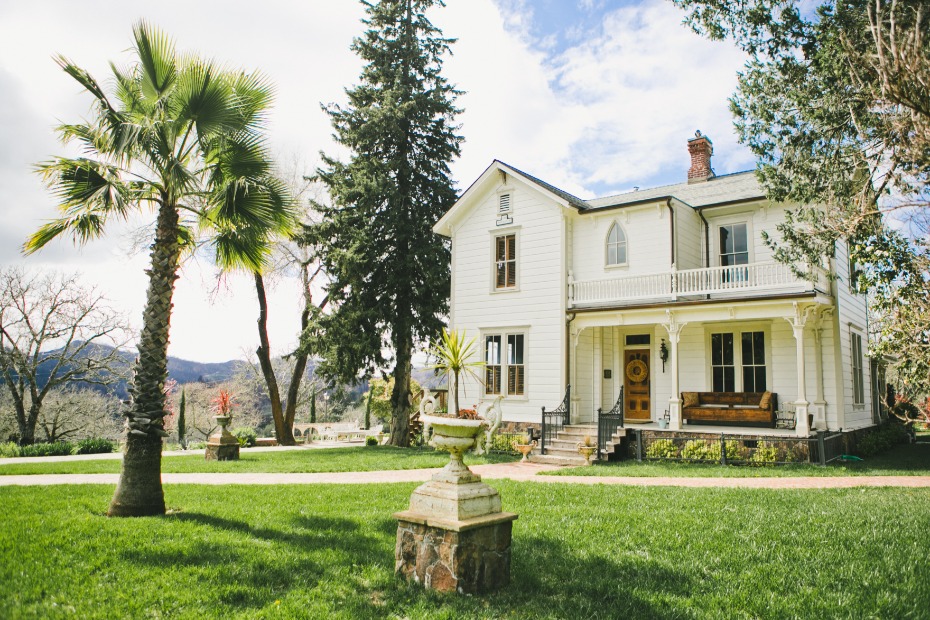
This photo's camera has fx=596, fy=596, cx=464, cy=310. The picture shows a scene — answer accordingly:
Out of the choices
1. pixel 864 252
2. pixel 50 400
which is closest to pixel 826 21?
pixel 864 252

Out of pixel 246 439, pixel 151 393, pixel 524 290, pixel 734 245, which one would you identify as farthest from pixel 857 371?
pixel 246 439

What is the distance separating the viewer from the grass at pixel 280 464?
43.4ft

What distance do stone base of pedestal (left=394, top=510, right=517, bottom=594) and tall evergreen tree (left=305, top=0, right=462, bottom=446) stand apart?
46.7 ft

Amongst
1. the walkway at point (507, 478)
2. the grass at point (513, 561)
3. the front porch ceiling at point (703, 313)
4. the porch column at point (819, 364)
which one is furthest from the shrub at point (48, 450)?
the porch column at point (819, 364)

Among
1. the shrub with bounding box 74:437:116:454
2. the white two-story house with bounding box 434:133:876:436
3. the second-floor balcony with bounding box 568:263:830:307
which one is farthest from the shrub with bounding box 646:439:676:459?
the shrub with bounding box 74:437:116:454

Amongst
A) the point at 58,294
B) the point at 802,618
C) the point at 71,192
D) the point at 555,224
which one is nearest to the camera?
the point at 802,618

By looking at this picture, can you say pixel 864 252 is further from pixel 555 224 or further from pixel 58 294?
pixel 58 294

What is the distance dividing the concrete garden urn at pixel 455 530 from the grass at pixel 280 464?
29.1ft

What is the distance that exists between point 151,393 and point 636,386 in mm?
14117

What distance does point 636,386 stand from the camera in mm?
18500

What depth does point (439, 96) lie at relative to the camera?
2136cm

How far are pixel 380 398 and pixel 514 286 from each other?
15333mm

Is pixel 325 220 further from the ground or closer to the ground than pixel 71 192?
further from the ground

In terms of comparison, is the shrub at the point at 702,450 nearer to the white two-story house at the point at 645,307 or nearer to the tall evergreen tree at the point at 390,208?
the white two-story house at the point at 645,307
